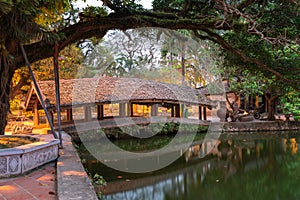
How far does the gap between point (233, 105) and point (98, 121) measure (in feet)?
27.0

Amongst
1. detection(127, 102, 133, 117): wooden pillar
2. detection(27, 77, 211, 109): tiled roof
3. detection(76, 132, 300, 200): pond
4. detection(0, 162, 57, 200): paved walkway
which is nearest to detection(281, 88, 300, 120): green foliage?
detection(76, 132, 300, 200): pond

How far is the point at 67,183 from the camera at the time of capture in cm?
312

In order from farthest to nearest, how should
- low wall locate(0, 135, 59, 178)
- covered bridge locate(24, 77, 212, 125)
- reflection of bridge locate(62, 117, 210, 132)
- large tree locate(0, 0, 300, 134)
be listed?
1. reflection of bridge locate(62, 117, 210, 132)
2. covered bridge locate(24, 77, 212, 125)
3. large tree locate(0, 0, 300, 134)
4. low wall locate(0, 135, 59, 178)

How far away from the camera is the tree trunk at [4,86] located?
202 inches

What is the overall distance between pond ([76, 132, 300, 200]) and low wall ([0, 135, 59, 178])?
157 centimetres

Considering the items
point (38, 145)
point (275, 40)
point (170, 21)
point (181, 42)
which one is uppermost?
point (181, 42)

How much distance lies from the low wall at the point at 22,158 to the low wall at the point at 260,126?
40.9ft

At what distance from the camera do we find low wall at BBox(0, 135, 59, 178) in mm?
3547

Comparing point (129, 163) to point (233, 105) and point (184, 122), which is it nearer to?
point (184, 122)

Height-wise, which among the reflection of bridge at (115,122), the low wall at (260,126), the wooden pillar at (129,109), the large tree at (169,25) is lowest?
the low wall at (260,126)

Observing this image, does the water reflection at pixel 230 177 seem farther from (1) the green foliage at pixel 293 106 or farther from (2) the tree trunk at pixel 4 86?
(1) the green foliage at pixel 293 106

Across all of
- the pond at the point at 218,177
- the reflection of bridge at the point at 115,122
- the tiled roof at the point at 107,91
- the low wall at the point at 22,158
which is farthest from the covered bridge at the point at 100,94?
the low wall at the point at 22,158

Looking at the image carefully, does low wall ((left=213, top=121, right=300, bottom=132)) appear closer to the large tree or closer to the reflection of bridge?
the reflection of bridge

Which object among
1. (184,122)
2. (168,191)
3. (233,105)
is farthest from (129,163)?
(233,105)
